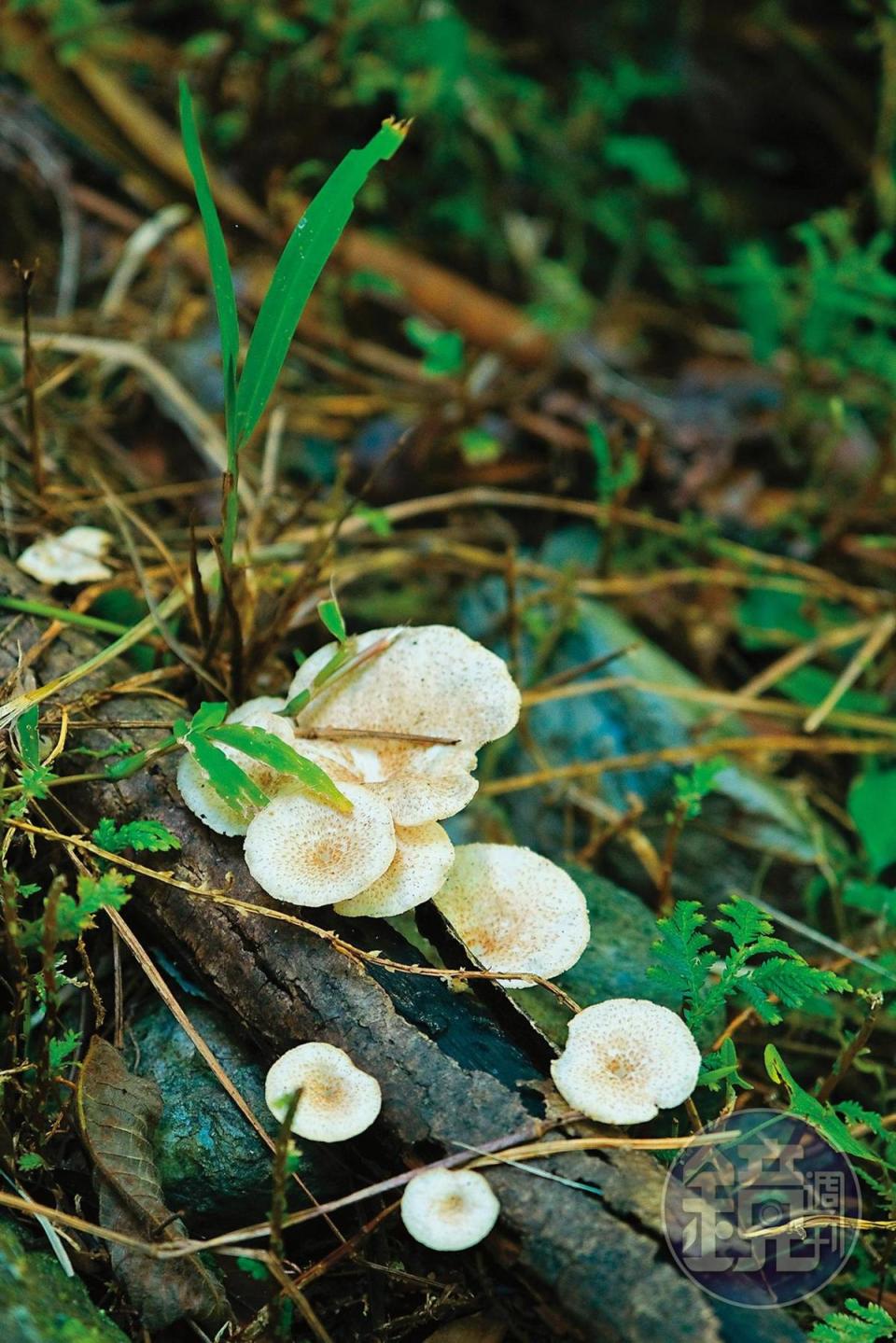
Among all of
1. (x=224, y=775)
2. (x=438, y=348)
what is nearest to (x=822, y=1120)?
(x=224, y=775)

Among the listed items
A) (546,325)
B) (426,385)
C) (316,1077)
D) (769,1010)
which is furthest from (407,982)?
(546,325)

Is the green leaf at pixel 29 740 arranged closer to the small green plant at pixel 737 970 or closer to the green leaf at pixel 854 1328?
the small green plant at pixel 737 970

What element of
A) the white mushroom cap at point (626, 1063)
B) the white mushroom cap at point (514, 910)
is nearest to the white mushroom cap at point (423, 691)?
the white mushroom cap at point (514, 910)

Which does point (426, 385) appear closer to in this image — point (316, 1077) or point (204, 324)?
point (204, 324)

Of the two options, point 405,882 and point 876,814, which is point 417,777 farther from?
point 876,814

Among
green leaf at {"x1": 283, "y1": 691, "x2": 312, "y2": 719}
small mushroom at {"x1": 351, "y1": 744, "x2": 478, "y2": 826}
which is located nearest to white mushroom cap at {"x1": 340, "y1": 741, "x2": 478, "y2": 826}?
small mushroom at {"x1": 351, "y1": 744, "x2": 478, "y2": 826}

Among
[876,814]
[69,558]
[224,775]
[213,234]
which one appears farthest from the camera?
[876,814]

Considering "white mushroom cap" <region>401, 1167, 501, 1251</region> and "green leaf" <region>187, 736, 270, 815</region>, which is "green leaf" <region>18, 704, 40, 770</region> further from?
"white mushroom cap" <region>401, 1167, 501, 1251</region>
